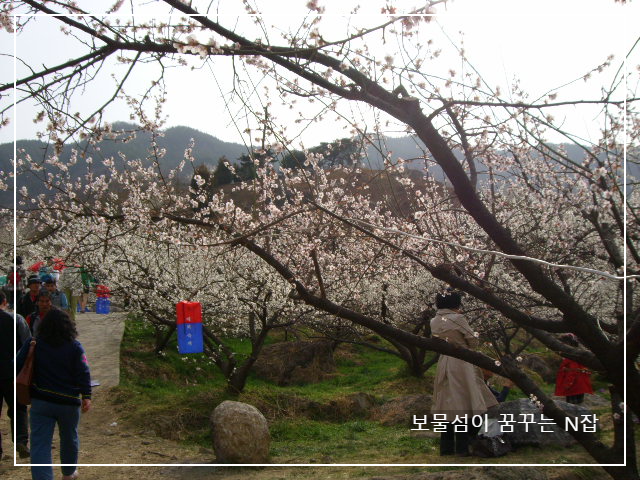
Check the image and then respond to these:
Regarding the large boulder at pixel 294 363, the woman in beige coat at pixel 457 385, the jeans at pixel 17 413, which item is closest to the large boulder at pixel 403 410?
the woman in beige coat at pixel 457 385

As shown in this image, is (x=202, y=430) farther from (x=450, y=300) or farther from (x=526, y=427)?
(x=450, y=300)

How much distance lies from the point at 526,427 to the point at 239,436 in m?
2.35

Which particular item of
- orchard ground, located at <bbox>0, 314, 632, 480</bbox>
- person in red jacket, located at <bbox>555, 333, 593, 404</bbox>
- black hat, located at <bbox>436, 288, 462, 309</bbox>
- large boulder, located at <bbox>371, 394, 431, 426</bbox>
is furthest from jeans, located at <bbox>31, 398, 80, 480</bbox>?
person in red jacket, located at <bbox>555, 333, 593, 404</bbox>

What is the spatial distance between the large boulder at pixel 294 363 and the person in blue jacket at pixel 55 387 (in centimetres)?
579

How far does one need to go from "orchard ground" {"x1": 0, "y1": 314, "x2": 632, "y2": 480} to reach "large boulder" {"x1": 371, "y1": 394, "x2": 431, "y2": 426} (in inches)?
7.8

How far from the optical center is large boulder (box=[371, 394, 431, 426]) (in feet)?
21.1

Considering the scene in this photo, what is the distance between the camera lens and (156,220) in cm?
378

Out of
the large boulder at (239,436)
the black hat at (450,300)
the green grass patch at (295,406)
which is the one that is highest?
the black hat at (450,300)

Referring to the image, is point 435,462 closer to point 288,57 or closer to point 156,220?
point 156,220

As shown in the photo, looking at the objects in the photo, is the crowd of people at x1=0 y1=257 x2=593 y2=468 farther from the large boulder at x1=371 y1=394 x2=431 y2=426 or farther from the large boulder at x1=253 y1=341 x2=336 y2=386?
the large boulder at x1=253 y1=341 x2=336 y2=386

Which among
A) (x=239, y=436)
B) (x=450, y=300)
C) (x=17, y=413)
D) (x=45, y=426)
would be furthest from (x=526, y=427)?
(x=17, y=413)

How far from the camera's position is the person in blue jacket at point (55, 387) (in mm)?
3369

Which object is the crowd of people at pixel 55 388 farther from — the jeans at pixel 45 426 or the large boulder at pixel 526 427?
the large boulder at pixel 526 427

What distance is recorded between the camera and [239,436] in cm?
482
